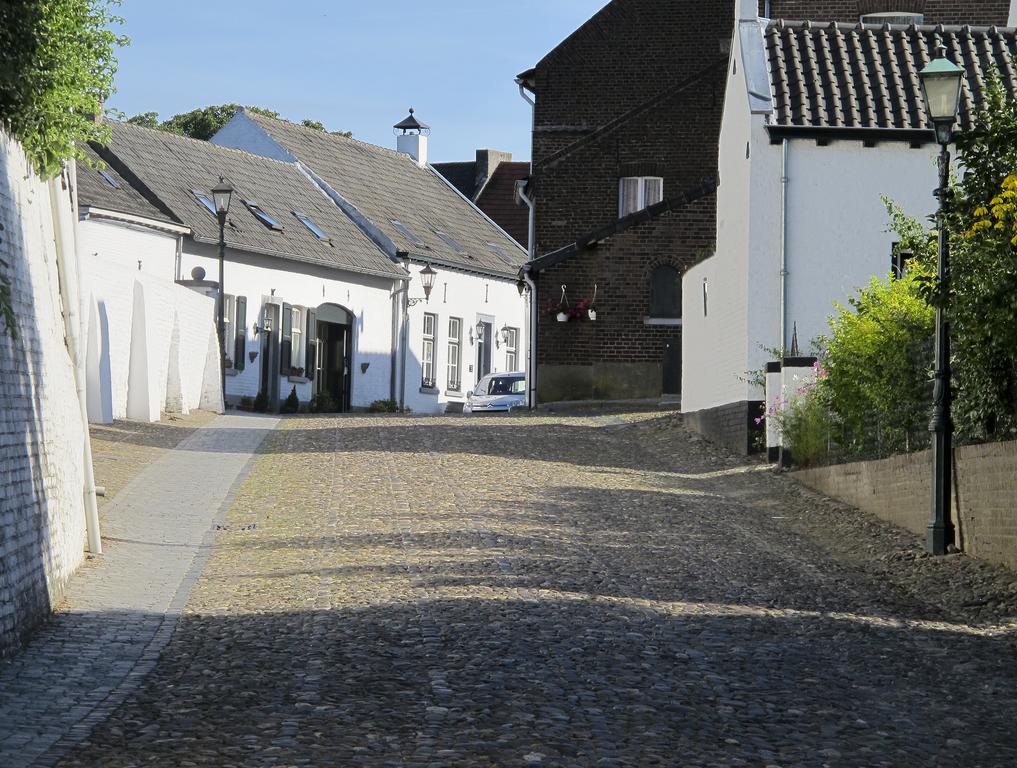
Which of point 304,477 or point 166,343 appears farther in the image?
point 166,343

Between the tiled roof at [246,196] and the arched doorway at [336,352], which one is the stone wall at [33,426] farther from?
the arched doorway at [336,352]

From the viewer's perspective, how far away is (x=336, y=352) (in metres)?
44.1

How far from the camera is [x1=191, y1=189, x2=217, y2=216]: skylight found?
39.4m

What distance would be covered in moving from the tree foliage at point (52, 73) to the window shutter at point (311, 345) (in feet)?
97.3

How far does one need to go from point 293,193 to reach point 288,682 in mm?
38158

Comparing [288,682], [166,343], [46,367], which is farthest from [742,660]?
[166,343]

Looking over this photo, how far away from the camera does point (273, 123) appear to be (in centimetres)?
4941

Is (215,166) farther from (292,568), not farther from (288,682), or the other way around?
(288,682)

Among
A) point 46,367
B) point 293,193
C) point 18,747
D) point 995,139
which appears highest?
point 293,193

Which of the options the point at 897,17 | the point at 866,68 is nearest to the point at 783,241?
the point at 866,68

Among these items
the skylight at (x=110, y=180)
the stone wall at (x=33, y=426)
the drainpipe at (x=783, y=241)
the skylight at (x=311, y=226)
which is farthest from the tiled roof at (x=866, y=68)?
the skylight at (x=311, y=226)

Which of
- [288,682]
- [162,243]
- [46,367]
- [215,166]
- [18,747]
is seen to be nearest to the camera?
[18,747]

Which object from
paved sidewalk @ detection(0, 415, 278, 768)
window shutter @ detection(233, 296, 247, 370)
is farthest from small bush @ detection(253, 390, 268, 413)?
paved sidewalk @ detection(0, 415, 278, 768)

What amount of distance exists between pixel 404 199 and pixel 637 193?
49.6ft
